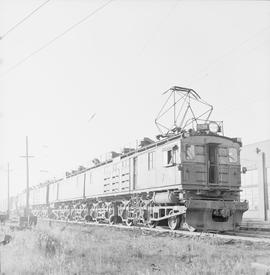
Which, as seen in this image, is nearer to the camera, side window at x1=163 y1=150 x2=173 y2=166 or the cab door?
the cab door

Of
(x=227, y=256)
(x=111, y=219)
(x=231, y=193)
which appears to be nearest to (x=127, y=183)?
(x=111, y=219)

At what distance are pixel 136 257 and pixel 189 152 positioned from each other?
22.5 ft

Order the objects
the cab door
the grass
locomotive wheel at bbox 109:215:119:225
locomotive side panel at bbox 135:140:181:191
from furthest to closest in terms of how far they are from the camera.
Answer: locomotive wheel at bbox 109:215:119:225
locomotive side panel at bbox 135:140:181:191
the cab door
the grass

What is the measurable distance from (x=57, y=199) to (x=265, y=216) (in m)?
17.9

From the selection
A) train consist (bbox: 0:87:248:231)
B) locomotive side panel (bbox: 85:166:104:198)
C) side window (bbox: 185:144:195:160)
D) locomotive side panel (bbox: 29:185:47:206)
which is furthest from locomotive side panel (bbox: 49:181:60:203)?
side window (bbox: 185:144:195:160)

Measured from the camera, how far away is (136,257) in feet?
28.7

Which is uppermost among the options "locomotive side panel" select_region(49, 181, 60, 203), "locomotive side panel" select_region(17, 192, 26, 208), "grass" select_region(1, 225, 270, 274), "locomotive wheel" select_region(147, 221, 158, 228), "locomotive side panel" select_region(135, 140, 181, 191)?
"locomotive side panel" select_region(135, 140, 181, 191)

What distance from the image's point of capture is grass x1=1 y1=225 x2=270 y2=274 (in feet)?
23.1

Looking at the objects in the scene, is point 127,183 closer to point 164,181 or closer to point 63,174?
point 164,181

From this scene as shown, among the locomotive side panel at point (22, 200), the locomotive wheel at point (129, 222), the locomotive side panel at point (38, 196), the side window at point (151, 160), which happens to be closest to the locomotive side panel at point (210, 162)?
the side window at point (151, 160)

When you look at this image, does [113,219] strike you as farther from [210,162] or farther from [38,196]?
[38,196]

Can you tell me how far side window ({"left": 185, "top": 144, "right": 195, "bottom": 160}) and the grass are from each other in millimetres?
4244

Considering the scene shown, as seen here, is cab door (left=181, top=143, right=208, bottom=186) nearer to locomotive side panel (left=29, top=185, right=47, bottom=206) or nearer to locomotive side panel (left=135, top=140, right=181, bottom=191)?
locomotive side panel (left=135, top=140, right=181, bottom=191)

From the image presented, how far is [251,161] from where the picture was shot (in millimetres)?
37906
